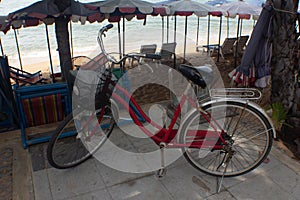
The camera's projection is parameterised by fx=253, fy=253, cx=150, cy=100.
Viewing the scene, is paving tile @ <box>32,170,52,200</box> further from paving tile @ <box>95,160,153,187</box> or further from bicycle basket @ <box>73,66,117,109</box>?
bicycle basket @ <box>73,66,117,109</box>

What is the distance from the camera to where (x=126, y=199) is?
8.27 ft

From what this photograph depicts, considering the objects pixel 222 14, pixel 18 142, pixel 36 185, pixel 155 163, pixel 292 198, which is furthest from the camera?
pixel 222 14

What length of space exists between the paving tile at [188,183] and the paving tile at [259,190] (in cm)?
24

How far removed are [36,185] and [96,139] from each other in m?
0.88

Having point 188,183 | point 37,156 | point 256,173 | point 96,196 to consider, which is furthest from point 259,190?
point 37,156

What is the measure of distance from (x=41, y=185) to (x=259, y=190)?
2297 mm

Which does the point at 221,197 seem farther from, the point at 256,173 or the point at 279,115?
the point at 279,115

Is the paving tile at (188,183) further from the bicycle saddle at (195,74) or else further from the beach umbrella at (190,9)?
the beach umbrella at (190,9)

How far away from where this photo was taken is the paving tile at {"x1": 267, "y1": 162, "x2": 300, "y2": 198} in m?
2.60

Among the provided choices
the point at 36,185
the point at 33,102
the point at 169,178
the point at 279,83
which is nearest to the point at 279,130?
the point at 279,83

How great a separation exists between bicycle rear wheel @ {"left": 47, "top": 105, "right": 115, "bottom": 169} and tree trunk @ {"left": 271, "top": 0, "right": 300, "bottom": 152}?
7.83ft

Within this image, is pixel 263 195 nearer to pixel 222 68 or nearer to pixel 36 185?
pixel 36 185

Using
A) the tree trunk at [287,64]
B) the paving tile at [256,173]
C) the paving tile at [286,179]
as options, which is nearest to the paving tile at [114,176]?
the paving tile at [256,173]

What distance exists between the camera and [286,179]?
2.77m
